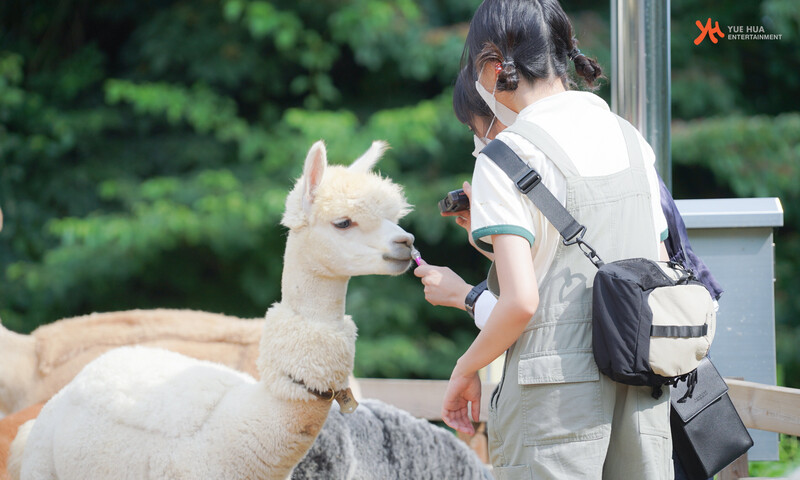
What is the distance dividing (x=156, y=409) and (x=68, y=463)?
338mm

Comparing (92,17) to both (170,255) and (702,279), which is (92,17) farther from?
(702,279)

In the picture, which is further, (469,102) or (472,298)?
(469,102)

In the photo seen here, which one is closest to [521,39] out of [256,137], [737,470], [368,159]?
[368,159]

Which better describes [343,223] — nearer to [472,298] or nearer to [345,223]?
[345,223]

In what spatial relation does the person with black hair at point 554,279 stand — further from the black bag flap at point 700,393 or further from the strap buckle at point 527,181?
the black bag flap at point 700,393

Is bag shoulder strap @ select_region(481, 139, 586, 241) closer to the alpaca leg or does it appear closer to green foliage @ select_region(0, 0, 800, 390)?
the alpaca leg

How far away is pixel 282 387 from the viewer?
2178mm

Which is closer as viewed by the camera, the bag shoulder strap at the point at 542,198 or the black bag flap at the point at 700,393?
the bag shoulder strap at the point at 542,198

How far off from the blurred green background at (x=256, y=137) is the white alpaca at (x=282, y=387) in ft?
13.1

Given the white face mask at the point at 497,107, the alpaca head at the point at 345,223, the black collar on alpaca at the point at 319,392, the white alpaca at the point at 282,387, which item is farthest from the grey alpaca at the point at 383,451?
the white face mask at the point at 497,107

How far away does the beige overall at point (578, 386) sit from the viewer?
158cm

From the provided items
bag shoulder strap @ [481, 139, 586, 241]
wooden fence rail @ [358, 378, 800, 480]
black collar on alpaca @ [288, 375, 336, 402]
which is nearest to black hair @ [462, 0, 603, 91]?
bag shoulder strap @ [481, 139, 586, 241]

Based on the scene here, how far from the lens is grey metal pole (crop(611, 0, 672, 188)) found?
2.74 m

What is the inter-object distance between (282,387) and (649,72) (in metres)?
1.66
